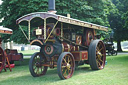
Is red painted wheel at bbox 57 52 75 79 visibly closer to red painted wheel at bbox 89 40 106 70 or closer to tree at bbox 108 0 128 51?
red painted wheel at bbox 89 40 106 70

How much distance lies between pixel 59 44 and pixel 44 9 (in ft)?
15.9

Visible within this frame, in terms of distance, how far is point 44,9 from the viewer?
11789mm

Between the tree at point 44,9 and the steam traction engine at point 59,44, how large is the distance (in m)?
3.40

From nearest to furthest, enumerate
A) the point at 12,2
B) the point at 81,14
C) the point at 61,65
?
the point at 61,65 < the point at 12,2 < the point at 81,14

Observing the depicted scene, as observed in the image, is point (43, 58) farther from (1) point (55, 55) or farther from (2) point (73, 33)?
(2) point (73, 33)

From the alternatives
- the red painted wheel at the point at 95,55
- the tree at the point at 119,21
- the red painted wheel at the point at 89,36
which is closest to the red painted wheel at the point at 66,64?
the red painted wheel at the point at 95,55

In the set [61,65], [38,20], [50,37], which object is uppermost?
[38,20]

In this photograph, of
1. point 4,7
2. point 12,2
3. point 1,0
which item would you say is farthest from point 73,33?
point 1,0

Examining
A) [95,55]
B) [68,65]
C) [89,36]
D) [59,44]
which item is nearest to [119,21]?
[89,36]

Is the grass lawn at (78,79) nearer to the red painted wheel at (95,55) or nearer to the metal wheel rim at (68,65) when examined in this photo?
the metal wheel rim at (68,65)

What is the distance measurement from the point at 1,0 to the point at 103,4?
7.63 m

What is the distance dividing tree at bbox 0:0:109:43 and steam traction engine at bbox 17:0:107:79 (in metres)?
3.40

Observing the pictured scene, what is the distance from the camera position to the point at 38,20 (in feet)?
26.0

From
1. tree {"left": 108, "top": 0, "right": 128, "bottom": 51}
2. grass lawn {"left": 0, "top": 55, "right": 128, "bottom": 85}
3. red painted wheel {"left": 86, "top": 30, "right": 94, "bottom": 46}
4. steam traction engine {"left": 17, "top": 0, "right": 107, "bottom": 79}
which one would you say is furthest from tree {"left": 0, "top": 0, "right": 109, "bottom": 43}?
tree {"left": 108, "top": 0, "right": 128, "bottom": 51}
